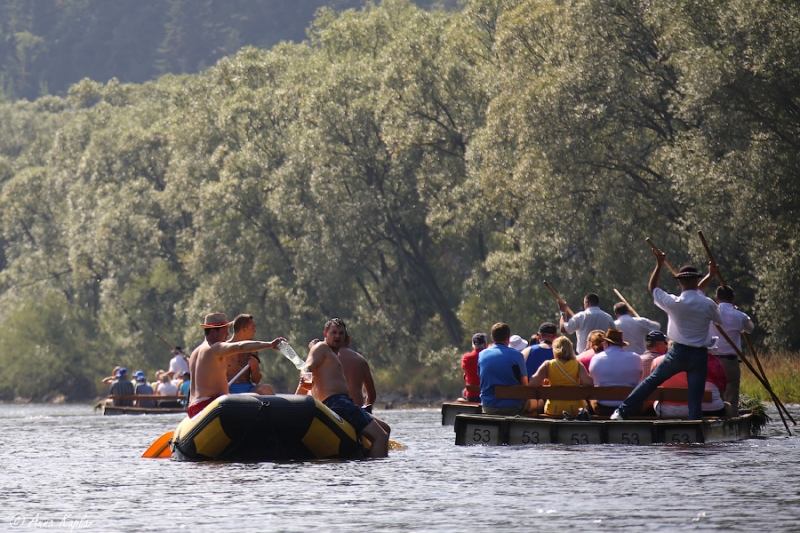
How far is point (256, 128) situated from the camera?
55.6 m

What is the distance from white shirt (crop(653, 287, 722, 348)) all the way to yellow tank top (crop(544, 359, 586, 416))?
1774 mm

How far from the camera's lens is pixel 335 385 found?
53.2ft

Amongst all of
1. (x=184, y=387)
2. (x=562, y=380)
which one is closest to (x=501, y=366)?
(x=562, y=380)

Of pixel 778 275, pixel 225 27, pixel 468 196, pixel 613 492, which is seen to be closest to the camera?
pixel 613 492

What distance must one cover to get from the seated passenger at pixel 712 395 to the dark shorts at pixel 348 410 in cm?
371

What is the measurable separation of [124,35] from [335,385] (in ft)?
571

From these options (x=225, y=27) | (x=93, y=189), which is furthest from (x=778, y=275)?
(x=225, y=27)

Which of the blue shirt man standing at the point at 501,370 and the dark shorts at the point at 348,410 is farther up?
the blue shirt man standing at the point at 501,370

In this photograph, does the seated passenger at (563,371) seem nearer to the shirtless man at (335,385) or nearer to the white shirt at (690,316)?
the white shirt at (690,316)

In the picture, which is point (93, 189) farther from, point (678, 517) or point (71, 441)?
point (678, 517)

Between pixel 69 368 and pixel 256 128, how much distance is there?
1647cm

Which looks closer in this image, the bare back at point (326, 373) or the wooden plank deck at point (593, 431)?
the bare back at point (326, 373)

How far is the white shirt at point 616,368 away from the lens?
705 inches

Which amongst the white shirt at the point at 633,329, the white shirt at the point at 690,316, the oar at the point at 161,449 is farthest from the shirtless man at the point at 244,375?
the white shirt at the point at 633,329
